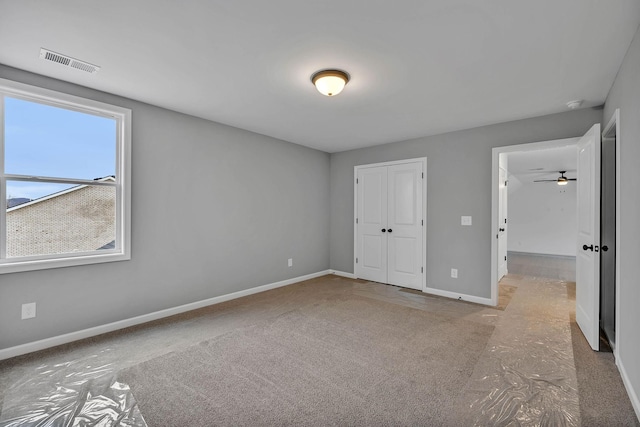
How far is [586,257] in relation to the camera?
9.89ft

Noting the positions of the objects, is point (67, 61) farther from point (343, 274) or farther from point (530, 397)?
point (343, 274)

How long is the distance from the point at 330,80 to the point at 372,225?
10.6 feet

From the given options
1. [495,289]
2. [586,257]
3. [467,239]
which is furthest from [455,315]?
[586,257]

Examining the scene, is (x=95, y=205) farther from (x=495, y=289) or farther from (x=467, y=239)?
(x=495, y=289)

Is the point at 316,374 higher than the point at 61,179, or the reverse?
the point at 61,179

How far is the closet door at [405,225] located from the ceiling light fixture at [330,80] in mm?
2569

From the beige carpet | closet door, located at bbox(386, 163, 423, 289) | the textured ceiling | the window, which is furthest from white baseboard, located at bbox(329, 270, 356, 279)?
the window

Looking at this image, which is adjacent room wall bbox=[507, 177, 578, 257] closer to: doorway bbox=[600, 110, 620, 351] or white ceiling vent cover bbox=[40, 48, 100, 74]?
doorway bbox=[600, 110, 620, 351]

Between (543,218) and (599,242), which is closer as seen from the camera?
(599,242)

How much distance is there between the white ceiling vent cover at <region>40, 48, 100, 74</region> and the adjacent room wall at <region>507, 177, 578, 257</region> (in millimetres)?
9918

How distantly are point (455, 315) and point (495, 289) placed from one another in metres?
0.82

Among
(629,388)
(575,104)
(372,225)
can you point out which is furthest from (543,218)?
(629,388)

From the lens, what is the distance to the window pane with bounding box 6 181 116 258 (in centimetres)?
263

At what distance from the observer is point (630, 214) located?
2092 mm
